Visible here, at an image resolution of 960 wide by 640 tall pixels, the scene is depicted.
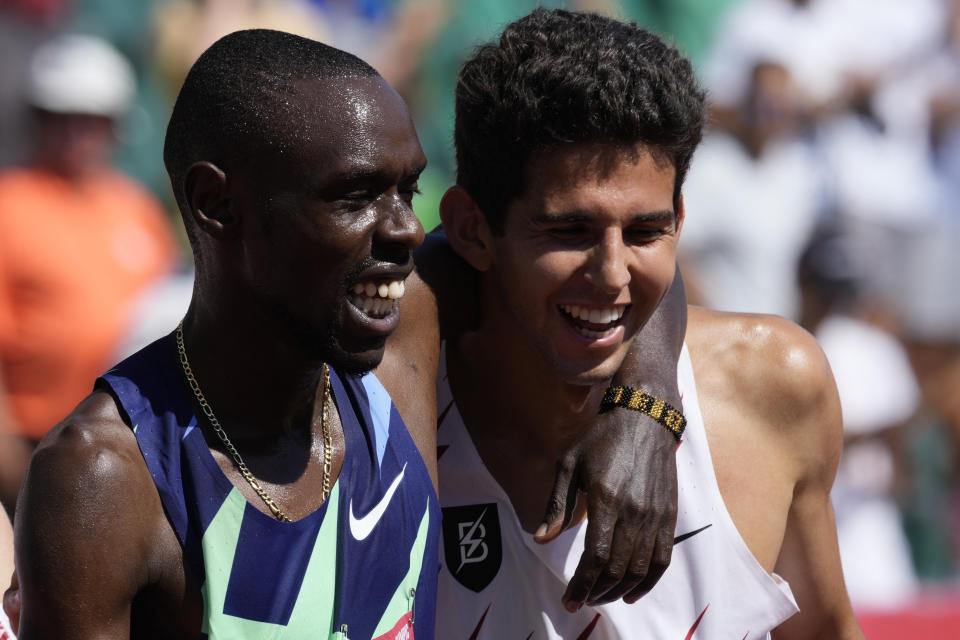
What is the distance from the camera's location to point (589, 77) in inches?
110

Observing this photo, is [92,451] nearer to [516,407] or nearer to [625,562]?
[625,562]

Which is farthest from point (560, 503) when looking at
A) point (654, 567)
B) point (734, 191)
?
point (734, 191)

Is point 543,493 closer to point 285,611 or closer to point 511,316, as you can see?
point 511,316

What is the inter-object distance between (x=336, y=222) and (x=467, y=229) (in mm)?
897

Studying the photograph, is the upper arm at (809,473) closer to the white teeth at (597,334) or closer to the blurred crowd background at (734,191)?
the white teeth at (597,334)

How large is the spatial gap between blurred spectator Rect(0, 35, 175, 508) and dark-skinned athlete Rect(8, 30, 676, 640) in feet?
9.78

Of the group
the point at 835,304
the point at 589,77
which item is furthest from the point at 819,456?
the point at 835,304

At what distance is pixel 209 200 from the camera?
2.18 meters

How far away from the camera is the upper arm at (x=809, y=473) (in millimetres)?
3199

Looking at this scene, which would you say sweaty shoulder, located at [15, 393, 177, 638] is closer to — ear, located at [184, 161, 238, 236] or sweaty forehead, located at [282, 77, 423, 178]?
Answer: ear, located at [184, 161, 238, 236]

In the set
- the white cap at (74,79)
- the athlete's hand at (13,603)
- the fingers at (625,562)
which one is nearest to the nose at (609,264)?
the fingers at (625,562)

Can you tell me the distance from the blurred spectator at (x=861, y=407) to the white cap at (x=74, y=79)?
3347 mm

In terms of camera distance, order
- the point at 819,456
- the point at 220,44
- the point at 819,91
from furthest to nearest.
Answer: the point at 819,91, the point at 819,456, the point at 220,44

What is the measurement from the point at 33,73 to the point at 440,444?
127 inches
